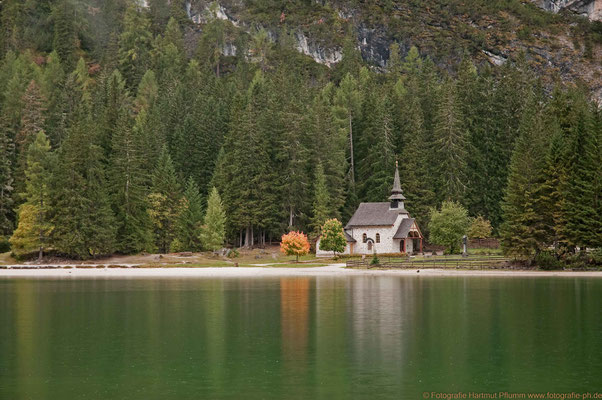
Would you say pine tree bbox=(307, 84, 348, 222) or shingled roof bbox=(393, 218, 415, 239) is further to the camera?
pine tree bbox=(307, 84, 348, 222)

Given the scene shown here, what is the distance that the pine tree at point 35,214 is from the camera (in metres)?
91.8

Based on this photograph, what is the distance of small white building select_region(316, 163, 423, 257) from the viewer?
103 metres

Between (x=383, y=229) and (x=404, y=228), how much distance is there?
2.86 metres

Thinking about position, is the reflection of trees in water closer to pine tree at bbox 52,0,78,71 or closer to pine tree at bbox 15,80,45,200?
pine tree at bbox 15,80,45,200

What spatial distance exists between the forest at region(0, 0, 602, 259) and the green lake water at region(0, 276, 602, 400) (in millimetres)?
26780

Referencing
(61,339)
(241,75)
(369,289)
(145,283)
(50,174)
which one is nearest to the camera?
(61,339)

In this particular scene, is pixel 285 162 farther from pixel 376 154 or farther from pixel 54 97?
pixel 54 97

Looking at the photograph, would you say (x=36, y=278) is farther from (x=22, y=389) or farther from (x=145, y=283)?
(x=22, y=389)

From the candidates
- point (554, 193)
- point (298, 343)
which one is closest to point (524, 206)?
point (554, 193)

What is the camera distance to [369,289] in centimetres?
5834

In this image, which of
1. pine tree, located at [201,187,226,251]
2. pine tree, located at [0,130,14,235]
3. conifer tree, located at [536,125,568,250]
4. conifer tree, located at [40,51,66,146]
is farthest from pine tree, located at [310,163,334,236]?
conifer tree, located at [40,51,66,146]

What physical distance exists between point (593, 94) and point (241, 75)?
303ft

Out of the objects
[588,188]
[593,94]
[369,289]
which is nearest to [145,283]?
[369,289]

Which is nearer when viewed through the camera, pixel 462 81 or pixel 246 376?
pixel 246 376
